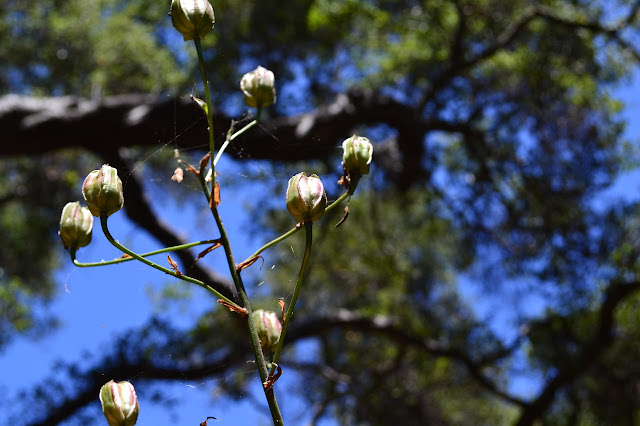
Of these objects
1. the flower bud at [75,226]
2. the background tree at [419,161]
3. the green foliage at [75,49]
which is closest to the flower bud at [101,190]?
the flower bud at [75,226]

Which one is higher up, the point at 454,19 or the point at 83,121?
the point at 454,19

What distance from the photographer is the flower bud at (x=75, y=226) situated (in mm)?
637

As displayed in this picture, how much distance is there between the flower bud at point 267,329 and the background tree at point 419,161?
251cm

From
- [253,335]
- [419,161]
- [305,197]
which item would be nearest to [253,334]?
[253,335]

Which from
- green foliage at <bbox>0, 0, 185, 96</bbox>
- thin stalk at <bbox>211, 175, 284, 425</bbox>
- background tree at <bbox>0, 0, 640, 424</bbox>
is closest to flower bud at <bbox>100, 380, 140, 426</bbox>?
thin stalk at <bbox>211, 175, 284, 425</bbox>

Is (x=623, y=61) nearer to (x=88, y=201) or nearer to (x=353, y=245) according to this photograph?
(x=353, y=245)

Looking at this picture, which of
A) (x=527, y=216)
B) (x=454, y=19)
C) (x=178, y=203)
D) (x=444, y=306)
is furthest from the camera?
(x=444, y=306)

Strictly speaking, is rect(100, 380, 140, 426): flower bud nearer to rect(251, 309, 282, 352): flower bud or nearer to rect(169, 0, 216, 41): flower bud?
rect(251, 309, 282, 352): flower bud

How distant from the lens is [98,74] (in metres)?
5.75

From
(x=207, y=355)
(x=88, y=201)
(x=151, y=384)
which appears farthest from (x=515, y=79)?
(x=88, y=201)

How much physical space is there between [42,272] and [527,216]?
5.08 meters

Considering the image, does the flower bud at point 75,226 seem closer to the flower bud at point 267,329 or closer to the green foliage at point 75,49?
the flower bud at point 267,329

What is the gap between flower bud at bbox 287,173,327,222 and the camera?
1.85 feet

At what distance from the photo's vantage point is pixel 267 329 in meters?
0.65
